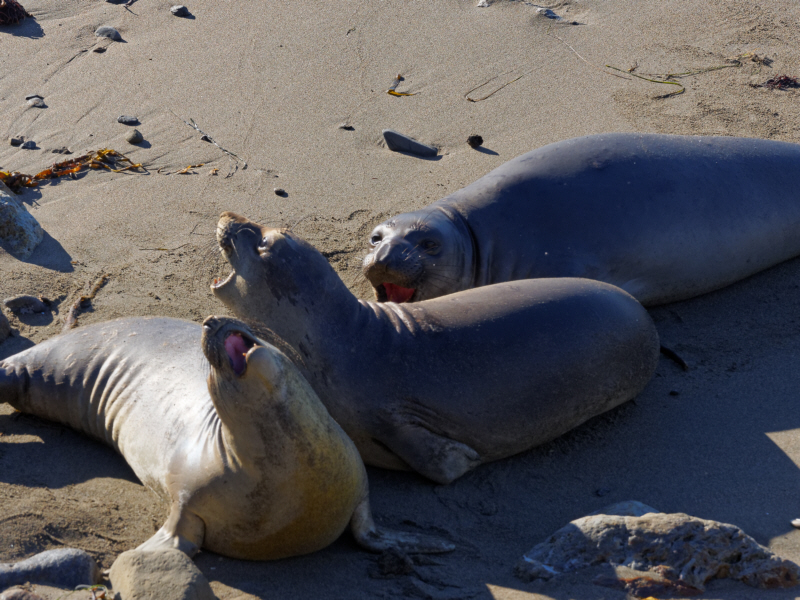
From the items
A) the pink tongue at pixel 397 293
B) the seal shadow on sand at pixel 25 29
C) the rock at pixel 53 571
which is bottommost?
the pink tongue at pixel 397 293

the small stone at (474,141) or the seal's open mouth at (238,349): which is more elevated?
the seal's open mouth at (238,349)

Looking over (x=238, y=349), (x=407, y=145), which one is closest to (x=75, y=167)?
(x=407, y=145)

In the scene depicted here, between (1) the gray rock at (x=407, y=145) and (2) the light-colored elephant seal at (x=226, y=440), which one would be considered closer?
(2) the light-colored elephant seal at (x=226, y=440)

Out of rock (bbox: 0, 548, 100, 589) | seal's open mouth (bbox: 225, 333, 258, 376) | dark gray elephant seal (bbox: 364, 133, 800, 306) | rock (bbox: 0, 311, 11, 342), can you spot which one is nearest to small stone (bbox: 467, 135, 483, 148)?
dark gray elephant seal (bbox: 364, 133, 800, 306)

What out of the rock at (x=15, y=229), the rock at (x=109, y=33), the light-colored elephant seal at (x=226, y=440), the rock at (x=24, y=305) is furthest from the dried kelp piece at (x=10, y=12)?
the light-colored elephant seal at (x=226, y=440)

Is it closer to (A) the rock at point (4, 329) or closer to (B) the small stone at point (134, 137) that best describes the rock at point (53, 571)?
(A) the rock at point (4, 329)

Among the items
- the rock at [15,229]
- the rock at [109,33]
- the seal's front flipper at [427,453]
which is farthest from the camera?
the rock at [109,33]

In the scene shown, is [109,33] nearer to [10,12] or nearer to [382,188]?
[10,12]

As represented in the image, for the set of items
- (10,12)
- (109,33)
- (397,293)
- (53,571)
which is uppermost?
(10,12)

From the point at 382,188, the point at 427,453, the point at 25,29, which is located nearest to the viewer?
the point at 427,453

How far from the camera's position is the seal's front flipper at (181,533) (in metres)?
2.89

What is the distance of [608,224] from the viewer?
15.0ft

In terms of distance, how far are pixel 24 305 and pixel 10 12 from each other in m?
3.83

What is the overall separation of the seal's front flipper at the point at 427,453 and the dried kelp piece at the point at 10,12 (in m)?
5.67
